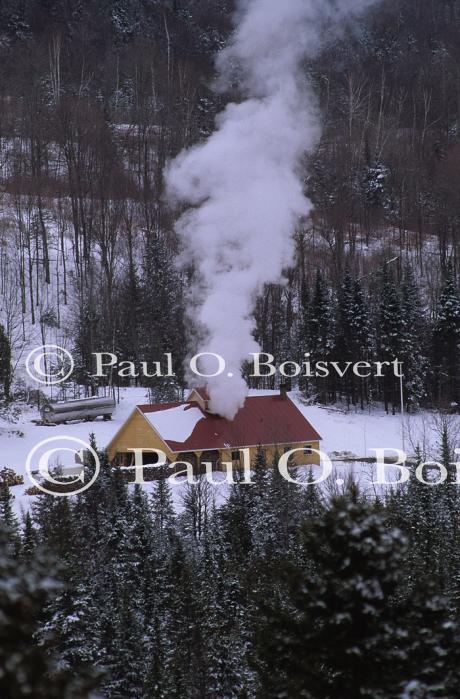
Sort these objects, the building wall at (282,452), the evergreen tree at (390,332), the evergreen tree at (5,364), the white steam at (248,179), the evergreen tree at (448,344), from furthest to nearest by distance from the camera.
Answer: the evergreen tree at (448,344) → the evergreen tree at (390,332) → the evergreen tree at (5,364) → the building wall at (282,452) → the white steam at (248,179)

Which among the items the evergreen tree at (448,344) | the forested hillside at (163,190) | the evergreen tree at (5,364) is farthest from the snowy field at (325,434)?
the evergreen tree at (448,344)

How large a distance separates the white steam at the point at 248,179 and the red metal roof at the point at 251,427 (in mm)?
704

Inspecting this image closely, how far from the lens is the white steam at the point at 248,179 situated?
31.1m

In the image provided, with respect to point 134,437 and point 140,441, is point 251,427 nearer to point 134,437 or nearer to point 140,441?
point 140,441

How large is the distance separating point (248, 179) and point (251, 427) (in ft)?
36.7

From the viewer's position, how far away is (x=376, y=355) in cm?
5394

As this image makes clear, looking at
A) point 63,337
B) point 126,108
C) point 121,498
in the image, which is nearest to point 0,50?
point 126,108

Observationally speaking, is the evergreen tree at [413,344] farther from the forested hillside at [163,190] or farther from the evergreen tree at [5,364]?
the evergreen tree at [5,364]

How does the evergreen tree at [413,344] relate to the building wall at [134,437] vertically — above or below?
above

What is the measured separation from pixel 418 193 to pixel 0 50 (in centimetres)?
4536

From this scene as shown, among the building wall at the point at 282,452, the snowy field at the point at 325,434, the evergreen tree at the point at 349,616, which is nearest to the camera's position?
the evergreen tree at the point at 349,616

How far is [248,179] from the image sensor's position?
32.0 metres

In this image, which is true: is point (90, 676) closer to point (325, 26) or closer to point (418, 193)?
point (325, 26)

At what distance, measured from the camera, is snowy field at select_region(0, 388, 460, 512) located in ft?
112
